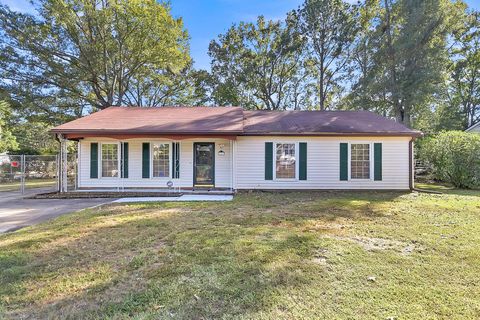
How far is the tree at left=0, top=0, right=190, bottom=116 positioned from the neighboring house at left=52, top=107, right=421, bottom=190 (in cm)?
1038

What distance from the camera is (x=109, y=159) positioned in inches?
498

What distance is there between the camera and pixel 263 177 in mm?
12125

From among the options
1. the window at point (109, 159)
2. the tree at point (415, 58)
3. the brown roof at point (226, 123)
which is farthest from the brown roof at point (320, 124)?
the tree at point (415, 58)

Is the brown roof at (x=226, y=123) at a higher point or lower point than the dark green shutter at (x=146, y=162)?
higher

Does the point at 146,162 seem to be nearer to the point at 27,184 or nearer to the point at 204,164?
the point at 204,164

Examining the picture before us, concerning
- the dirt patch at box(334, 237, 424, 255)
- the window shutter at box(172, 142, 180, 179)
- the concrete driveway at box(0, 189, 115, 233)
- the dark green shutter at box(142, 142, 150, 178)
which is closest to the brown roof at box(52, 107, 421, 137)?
the window shutter at box(172, 142, 180, 179)

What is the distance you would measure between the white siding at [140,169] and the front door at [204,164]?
18 centimetres

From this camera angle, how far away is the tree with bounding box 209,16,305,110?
25641 millimetres

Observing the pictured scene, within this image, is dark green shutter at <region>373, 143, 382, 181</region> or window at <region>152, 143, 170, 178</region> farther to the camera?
window at <region>152, 143, 170, 178</region>

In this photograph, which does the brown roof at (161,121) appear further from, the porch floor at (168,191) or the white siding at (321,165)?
the porch floor at (168,191)

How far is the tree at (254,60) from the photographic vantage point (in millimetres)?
25641

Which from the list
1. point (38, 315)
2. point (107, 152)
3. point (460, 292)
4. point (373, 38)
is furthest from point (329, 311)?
point (373, 38)

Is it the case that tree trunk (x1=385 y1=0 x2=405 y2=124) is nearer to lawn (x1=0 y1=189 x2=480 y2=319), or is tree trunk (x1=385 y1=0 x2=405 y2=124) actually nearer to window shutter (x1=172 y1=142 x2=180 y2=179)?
lawn (x1=0 y1=189 x2=480 y2=319)

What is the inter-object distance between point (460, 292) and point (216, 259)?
3.00m
